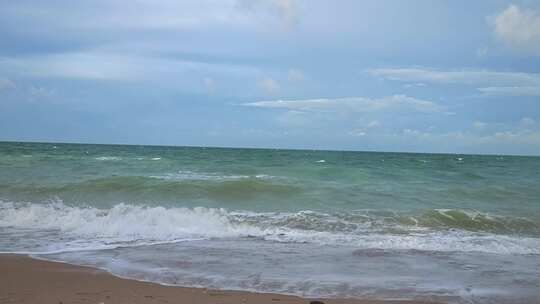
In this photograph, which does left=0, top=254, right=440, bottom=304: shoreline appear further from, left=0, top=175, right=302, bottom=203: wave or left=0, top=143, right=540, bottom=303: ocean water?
left=0, top=175, right=302, bottom=203: wave

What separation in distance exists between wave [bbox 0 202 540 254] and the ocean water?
0.03 m

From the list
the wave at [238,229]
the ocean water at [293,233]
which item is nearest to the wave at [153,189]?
the ocean water at [293,233]

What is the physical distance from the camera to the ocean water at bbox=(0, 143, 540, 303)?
270 inches

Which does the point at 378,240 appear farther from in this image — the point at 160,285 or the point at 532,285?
the point at 160,285

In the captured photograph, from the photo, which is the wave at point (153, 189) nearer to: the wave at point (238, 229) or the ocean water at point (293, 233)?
the ocean water at point (293, 233)

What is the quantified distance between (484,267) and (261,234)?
4.46m

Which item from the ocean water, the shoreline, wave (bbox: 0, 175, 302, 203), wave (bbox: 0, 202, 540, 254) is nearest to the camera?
the shoreline

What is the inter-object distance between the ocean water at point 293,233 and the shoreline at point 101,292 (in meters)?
0.28

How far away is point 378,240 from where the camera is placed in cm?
1017

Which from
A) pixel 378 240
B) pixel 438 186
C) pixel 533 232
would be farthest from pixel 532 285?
pixel 438 186

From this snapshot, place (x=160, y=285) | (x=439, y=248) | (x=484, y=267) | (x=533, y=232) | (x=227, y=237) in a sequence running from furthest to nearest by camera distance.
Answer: (x=533, y=232) < (x=227, y=237) < (x=439, y=248) < (x=484, y=267) < (x=160, y=285)

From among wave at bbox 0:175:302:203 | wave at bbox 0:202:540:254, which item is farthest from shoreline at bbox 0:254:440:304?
wave at bbox 0:175:302:203

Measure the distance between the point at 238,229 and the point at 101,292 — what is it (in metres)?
5.67

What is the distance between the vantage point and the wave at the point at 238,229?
991 centimetres
